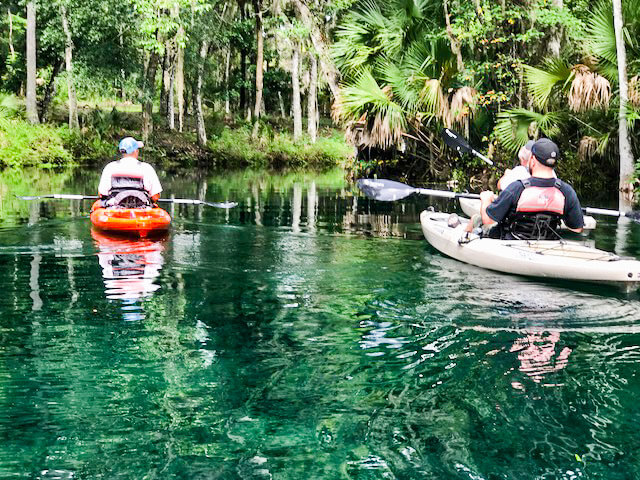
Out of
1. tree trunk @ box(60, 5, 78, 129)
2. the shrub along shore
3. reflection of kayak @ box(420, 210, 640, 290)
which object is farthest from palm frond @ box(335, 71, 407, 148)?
tree trunk @ box(60, 5, 78, 129)

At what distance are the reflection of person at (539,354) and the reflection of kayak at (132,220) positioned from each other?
21.5ft

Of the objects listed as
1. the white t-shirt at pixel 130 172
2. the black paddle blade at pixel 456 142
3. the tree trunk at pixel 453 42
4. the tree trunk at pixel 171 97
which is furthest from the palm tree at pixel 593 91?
the tree trunk at pixel 171 97

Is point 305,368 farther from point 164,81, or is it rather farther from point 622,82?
point 164,81

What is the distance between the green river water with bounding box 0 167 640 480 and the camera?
4484 millimetres

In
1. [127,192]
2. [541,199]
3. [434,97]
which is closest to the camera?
[541,199]

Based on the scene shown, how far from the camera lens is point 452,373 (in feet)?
19.5

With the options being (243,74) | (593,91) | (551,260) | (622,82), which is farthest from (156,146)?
(551,260)

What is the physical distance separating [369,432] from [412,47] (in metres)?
18.7

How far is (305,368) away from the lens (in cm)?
601

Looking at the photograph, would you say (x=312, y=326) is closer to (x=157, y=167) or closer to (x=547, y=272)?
(x=547, y=272)

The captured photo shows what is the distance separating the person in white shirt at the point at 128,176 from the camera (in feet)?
40.0

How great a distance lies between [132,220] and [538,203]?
5658 mm

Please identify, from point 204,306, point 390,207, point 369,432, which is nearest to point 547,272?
point 204,306

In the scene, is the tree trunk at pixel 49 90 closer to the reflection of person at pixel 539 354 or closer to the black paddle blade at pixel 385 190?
the black paddle blade at pixel 385 190
